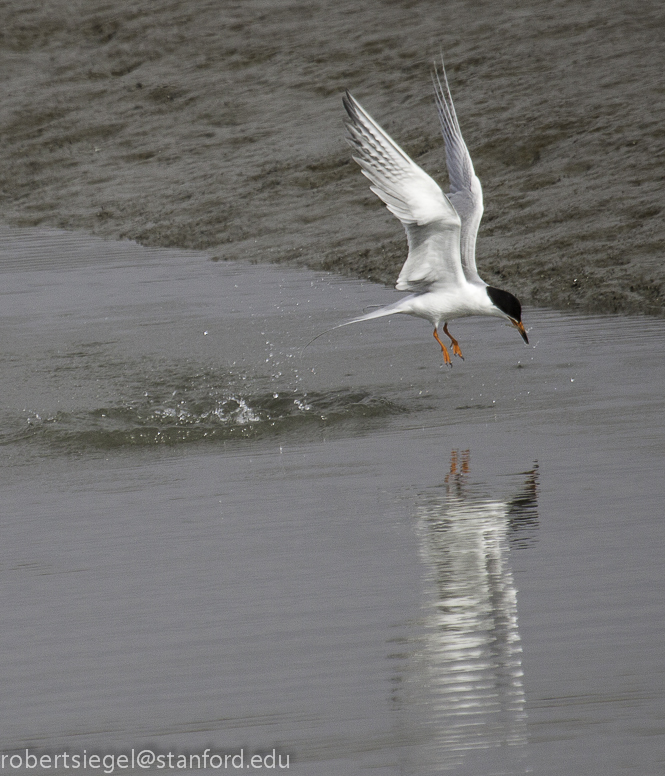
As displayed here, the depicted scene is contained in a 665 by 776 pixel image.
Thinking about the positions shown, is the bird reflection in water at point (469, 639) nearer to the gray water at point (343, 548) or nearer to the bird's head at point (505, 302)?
the gray water at point (343, 548)

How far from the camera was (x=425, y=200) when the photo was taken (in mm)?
7902

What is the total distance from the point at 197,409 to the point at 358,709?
184 inches

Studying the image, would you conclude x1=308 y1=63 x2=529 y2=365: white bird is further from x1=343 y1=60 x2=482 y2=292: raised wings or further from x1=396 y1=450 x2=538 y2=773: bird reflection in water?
x1=396 y1=450 x2=538 y2=773: bird reflection in water

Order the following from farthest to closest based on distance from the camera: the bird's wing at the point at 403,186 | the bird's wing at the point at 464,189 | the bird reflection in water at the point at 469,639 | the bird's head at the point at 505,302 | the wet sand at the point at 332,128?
1. the wet sand at the point at 332,128
2. the bird's wing at the point at 464,189
3. the bird's head at the point at 505,302
4. the bird's wing at the point at 403,186
5. the bird reflection in water at the point at 469,639

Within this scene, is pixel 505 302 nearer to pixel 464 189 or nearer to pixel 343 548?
pixel 464 189

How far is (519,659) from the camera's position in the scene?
420 cm

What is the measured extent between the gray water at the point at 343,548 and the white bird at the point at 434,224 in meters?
0.44

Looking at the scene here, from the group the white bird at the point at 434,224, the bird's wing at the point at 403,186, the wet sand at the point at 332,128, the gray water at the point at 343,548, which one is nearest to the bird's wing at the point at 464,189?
the white bird at the point at 434,224

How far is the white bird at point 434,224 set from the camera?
7.88 m

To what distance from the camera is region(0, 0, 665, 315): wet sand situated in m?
12.9

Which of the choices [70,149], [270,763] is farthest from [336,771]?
[70,149]

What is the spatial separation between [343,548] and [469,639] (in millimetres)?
1106

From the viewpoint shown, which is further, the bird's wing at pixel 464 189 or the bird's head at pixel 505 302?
the bird's wing at pixel 464 189

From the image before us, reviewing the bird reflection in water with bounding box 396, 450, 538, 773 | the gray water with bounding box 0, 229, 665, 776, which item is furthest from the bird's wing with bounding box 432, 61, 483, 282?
the bird reflection in water with bounding box 396, 450, 538, 773
